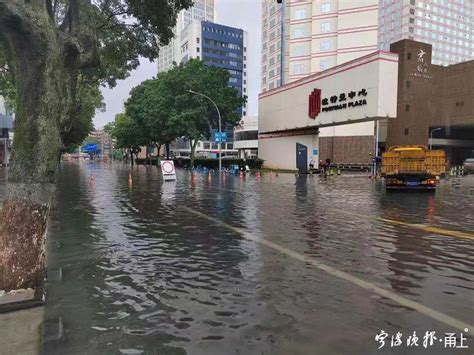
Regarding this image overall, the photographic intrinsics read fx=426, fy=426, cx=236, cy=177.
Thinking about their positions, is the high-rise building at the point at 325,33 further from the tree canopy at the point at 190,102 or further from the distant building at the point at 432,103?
the tree canopy at the point at 190,102

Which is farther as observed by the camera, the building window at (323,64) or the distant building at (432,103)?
the building window at (323,64)

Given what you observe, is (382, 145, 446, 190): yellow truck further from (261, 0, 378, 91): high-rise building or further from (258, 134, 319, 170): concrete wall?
(261, 0, 378, 91): high-rise building

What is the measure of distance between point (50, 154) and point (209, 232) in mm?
4898

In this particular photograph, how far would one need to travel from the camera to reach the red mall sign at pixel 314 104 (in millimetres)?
36688

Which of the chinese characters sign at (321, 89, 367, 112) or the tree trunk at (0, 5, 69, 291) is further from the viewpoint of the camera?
the chinese characters sign at (321, 89, 367, 112)

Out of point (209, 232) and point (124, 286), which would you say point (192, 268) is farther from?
point (209, 232)

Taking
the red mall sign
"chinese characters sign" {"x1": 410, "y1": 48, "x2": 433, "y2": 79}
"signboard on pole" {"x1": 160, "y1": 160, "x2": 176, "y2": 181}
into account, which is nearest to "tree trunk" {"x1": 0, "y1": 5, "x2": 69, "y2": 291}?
"signboard on pole" {"x1": 160, "y1": 160, "x2": 176, "y2": 181}

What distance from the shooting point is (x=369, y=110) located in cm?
2980

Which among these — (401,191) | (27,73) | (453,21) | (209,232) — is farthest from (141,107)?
(453,21)

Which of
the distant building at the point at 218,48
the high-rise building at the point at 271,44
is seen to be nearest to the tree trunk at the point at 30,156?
the high-rise building at the point at 271,44

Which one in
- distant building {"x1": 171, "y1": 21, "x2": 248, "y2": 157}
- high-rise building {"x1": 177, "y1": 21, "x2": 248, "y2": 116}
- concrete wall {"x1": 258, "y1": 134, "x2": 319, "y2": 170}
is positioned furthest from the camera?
high-rise building {"x1": 177, "y1": 21, "x2": 248, "y2": 116}

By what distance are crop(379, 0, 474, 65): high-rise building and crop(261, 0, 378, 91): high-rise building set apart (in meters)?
68.4

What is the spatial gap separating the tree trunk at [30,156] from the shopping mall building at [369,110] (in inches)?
1056

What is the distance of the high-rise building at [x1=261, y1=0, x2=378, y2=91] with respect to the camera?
6519 cm
